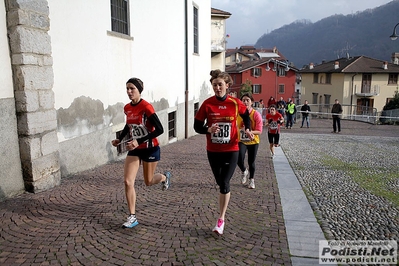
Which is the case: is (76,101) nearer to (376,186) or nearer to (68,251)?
(68,251)

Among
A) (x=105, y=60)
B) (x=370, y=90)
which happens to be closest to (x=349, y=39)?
(x=370, y=90)

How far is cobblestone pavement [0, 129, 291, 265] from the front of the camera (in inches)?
144

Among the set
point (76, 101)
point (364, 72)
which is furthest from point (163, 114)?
point (364, 72)

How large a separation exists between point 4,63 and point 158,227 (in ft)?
11.4

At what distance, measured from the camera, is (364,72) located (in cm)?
4644

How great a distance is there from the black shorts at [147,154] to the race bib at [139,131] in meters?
0.19

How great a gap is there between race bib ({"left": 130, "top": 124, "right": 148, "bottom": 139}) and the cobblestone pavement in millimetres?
1167

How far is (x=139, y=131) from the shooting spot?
4504 millimetres

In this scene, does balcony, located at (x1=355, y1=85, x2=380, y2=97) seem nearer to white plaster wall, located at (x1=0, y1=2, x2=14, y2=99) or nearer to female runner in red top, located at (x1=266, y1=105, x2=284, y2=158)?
female runner in red top, located at (x1=266, y1=105, x2=284, y2=158)

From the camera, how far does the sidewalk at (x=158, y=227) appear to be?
144 inches

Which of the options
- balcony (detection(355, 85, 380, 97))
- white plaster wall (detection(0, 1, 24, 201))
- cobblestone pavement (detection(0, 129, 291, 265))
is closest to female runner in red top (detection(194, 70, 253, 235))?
→ cobblestone pavement (detection(0, 129, 291, 265))

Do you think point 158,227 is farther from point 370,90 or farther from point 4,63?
point 370,90

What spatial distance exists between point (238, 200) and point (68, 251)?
2.85 metres

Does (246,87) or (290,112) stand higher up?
(246,87)
